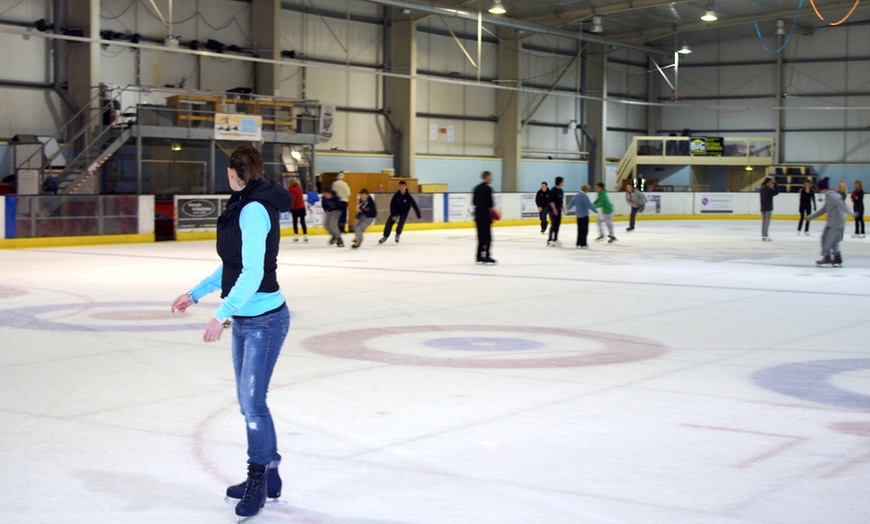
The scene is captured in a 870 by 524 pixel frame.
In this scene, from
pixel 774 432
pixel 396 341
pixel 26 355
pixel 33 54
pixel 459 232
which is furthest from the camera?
pixel 459 232

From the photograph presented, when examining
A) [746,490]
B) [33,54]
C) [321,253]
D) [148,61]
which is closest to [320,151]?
[148,61]

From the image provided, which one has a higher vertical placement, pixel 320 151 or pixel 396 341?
pixel 320 151

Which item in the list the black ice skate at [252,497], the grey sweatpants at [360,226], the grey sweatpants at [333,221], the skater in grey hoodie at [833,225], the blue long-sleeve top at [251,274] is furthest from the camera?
the grey sweatpants at [333,221]

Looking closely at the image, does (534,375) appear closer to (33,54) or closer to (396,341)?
(396,341)

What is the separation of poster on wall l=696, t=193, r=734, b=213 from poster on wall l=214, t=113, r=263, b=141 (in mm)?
21399

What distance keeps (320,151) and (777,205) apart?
19501 mm

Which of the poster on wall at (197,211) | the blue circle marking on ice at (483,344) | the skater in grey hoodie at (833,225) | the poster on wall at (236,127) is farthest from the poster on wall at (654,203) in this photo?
the blue circle marking on ice at (483,344)

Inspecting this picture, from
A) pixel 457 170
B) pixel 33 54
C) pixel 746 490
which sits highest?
pixel 33 54

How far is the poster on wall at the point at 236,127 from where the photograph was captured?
3172 cm

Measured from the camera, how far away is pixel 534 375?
8297 mm

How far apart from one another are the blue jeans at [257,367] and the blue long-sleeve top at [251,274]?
0.05 m

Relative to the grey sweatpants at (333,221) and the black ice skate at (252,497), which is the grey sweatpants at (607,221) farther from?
the black ice skate at (252,497)

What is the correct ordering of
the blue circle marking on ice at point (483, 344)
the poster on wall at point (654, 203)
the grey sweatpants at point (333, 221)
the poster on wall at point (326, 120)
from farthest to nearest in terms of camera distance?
Answer: the poster on wall at point (654, 203), the poster on wall at point (326, 120), the grey sweatpants at point (333, 221), the blue circle marking on ice at point (483, 344)

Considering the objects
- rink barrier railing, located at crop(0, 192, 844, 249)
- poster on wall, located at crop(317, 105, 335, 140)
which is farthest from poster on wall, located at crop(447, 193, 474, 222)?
poster on wall, located at crop(317, 105, 335, 140)
